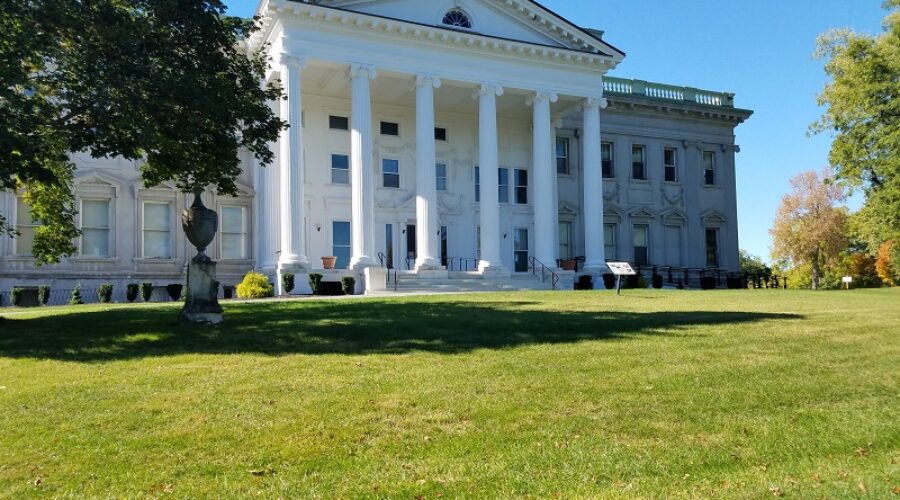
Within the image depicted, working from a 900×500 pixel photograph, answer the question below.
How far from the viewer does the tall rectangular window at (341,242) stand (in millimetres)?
31109

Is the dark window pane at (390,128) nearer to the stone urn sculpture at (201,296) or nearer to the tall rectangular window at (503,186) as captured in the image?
the tall rectangular window at (503,186)

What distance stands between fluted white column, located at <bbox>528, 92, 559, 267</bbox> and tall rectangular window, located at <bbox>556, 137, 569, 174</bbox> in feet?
22.2

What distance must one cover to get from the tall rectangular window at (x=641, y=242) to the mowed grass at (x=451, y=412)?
90.1ft

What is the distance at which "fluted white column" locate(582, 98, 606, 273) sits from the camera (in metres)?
32.1

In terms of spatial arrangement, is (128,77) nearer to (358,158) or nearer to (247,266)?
(358,158)

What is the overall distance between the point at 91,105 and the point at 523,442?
1088cm

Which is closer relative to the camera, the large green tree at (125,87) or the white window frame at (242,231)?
the large green tree at (125,87)

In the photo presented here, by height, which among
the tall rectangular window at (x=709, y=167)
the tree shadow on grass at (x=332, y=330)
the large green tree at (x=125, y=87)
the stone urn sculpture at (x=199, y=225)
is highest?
the tall rectangular window at (x=709, y=167)

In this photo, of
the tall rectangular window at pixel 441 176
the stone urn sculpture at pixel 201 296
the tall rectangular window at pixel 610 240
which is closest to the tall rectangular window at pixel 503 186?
the tall rectangular window at pixel 441 176

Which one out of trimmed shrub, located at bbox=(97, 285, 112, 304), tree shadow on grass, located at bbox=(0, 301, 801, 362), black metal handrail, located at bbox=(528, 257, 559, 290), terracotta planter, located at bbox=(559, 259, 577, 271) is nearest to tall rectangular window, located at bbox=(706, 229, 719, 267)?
terracotta planter, located at bbox=(559, 259, 577, 271)

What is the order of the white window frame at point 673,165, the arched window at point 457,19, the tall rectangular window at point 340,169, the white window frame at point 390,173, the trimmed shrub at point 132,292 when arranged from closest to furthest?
1. the trimmed shrub at point 132,292
2. the arched window at point 457,19
3. the tall rectangular window at point 340,169
4. the white window frame at point 390,173
5. the white window frame at point 673,165

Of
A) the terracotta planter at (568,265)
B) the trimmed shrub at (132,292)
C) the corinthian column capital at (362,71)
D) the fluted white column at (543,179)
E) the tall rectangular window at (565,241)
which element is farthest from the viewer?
the tall rectangular window at (565,241)

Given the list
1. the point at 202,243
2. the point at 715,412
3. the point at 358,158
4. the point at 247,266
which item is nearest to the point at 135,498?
the point at 715,412

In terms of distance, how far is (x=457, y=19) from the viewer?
30.0m
